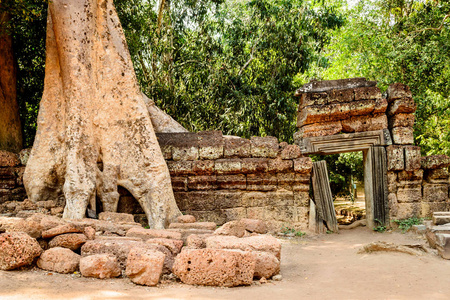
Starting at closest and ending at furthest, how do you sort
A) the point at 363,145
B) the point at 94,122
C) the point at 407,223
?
the point at 94,122, the point at 407,223, the point at 363,145

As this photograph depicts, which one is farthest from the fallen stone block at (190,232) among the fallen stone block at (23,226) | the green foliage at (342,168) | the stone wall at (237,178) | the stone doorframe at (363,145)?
the green foliage at (342,168)

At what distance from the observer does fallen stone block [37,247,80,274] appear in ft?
8.97

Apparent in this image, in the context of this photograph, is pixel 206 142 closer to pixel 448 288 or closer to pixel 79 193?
pixel 79 193

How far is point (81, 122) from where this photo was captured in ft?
15.6

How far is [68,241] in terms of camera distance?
9.58 ft

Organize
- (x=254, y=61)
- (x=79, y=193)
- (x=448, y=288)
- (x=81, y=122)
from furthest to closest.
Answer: (x=254, y=61), (x=81, y=122), (x=79, y=193), (x=448, y=288)

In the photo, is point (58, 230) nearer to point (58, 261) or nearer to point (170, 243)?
point (58, 261)

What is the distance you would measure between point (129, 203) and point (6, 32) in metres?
3.38

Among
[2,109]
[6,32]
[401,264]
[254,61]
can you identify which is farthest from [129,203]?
[254,61]

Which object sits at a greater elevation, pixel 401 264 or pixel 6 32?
pixel 6 32

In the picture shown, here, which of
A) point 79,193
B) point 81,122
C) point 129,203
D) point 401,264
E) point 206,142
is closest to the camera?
point 401,264

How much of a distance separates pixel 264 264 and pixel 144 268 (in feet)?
3.28

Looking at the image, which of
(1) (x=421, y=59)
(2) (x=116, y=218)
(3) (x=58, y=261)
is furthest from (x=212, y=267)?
(1) (x=421, y=59)

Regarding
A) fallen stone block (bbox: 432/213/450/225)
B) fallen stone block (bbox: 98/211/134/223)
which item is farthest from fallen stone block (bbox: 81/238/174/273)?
fallen stone block (bbox: 432/213/450/225)
